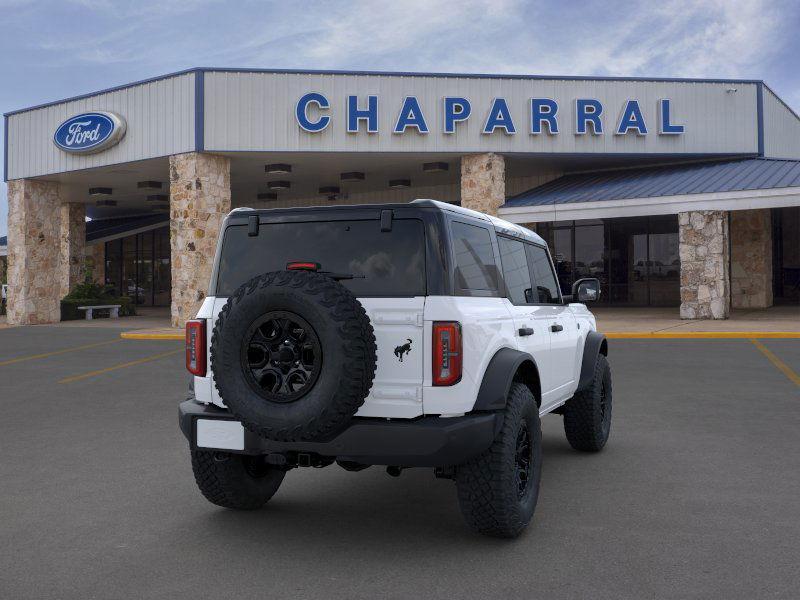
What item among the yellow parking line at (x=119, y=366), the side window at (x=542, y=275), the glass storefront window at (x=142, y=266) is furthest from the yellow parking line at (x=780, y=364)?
the glass storefront window at (x=142, y=266)

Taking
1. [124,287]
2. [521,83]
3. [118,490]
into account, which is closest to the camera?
[118,490]

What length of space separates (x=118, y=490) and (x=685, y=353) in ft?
37.8

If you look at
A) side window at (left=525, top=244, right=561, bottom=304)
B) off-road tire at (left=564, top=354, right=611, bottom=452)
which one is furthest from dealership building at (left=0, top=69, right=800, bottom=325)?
side window at (left=525, top=244, right=561, bottom=304)

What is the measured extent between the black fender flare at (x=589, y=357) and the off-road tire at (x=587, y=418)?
0.28 ft

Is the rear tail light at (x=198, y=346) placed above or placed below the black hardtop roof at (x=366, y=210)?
below

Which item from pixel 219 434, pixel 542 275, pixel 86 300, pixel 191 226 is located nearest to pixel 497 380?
pixel 219 434

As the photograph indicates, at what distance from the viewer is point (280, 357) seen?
13.4 feet

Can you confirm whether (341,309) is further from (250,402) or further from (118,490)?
(118,490)

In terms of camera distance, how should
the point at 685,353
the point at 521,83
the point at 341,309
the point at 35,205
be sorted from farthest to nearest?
the point at 35,205, the point at 521,83, the point at 685,353, the point at 341,309

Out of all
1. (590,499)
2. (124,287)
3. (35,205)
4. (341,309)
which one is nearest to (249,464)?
(341,309)

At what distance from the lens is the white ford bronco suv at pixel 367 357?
401cm

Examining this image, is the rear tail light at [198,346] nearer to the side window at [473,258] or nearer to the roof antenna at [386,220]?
the roof antenna at [386,220]

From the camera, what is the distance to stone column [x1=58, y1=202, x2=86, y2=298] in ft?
109

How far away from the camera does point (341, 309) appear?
13.0ft
